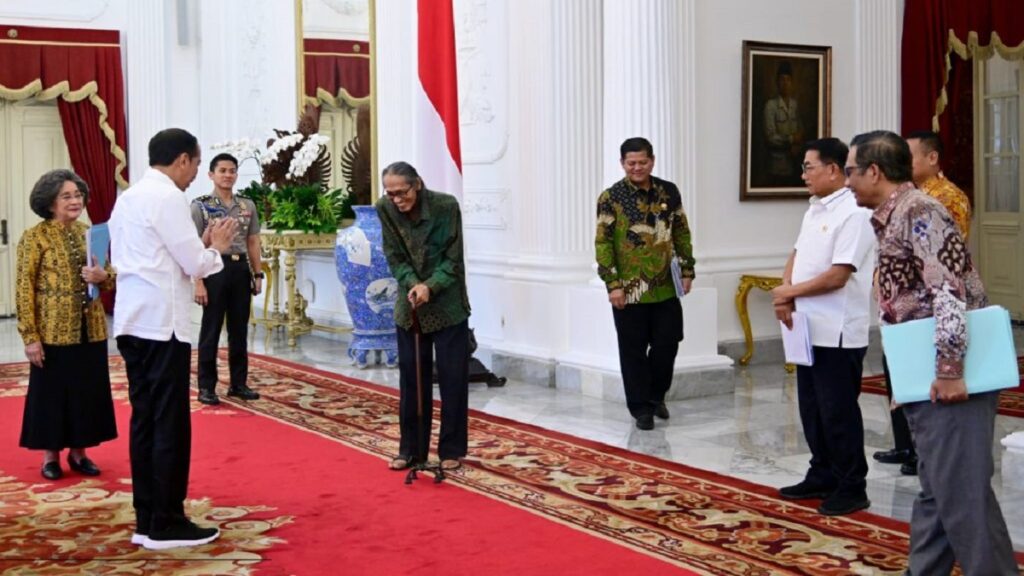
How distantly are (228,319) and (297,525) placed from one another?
11.1 ft

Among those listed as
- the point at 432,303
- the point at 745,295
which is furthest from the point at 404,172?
the point at 745,295

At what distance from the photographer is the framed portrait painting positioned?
360 inches

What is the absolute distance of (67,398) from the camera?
229 inches

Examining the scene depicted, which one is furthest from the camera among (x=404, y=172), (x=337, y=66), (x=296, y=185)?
(x=337, y=66)

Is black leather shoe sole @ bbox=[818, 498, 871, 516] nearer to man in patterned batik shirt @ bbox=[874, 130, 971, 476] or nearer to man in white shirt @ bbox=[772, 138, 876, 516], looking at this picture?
man in white shirt @ bbox=[772, 138, 876, 516]

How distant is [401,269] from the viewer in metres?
5.77

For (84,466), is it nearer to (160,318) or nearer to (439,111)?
(160,318)

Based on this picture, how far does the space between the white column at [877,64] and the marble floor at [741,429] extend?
1940 mm

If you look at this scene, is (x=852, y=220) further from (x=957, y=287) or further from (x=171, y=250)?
(x=171, y=250)

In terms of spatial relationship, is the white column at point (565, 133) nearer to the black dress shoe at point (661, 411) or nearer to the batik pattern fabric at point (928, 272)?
the black dress shoe at point (661, 411)

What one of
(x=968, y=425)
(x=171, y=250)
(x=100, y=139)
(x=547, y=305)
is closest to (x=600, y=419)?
(x=547, y=305)

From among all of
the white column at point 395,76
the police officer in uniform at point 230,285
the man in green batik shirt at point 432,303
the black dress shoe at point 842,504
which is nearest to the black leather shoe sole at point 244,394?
the police officer in uniform at point 230,285

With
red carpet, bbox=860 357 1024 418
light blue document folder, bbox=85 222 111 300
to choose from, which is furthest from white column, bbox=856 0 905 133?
light blue document folder, bbox=85 222 111 300

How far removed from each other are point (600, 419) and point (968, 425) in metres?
3.75
